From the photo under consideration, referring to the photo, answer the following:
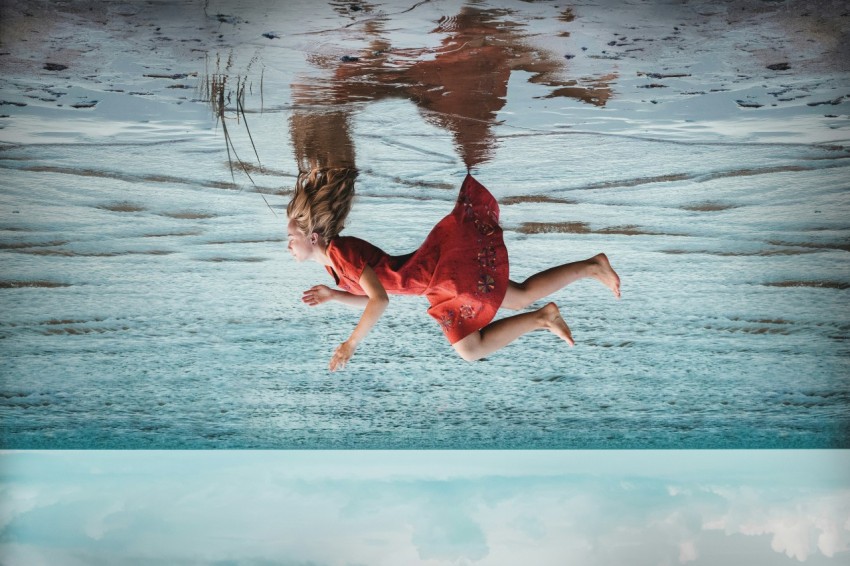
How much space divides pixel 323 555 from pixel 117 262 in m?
1.40

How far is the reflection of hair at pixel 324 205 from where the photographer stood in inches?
106

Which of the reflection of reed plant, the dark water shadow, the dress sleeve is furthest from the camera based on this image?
the reflection of reed plant

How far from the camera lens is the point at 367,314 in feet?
8.52

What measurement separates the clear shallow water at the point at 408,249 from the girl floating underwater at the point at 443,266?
0.50m

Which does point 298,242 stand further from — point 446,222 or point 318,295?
point 446,222

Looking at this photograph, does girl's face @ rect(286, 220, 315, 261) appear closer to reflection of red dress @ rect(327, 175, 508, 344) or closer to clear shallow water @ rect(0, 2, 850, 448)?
reflection of red dress @ rect(327, 175, 508, 344)

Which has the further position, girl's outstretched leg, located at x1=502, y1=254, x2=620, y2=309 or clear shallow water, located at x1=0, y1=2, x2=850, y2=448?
clear shallow water, located at x1=0, y1=2, x2=850, y2=448

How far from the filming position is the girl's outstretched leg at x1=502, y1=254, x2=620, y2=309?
282 cm

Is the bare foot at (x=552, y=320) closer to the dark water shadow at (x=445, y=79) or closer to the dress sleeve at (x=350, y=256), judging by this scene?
the dress sleeve at (x=350, y=256)

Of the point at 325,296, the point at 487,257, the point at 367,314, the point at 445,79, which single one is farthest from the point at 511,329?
the point at 445,79

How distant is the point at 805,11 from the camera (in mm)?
2924

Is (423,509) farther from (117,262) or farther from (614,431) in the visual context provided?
(117,262)

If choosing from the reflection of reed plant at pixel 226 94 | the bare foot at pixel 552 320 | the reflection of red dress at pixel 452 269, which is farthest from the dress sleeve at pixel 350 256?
the reflection of reed plant at pixel 226 94

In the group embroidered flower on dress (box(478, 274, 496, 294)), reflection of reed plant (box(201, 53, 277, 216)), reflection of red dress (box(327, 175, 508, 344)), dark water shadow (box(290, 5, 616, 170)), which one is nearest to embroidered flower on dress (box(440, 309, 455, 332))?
reflection of red dress (box(327, 175, 508, 344))
